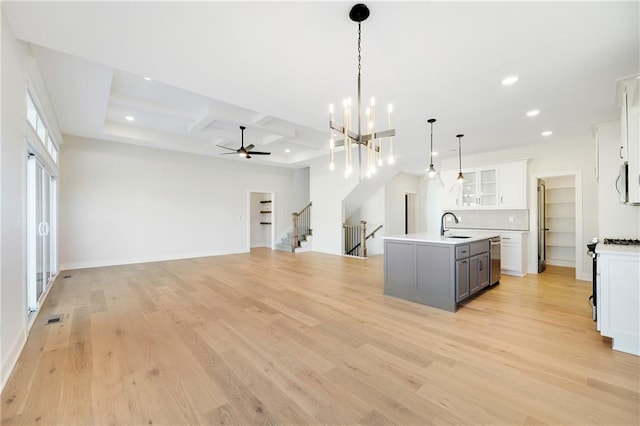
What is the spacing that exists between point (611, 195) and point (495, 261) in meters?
1.88

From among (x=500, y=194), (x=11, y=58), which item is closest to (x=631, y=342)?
(x=500, y=194)

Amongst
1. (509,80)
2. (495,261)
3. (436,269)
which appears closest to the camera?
(509,80)

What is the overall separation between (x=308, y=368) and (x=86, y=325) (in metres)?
2.75

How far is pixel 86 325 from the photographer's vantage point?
3133mm

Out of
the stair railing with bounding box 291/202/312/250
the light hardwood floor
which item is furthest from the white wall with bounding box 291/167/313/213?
the light hardwood floor

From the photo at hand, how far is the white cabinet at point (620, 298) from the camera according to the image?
2504 mm

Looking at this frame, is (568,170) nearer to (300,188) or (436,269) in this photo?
(436,269)

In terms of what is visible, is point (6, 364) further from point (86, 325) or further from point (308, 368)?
point (308, 368)

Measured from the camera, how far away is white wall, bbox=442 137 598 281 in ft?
17.0

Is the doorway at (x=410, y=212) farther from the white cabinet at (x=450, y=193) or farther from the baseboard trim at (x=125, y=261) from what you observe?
the baseboard trim at (x=125, y=261)

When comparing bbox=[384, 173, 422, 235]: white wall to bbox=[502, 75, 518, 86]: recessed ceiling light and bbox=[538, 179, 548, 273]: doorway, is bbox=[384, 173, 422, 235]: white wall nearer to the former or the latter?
bbox=[538, 179, 548, 273]: doorway

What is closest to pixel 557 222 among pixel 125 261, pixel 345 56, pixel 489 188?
pixel 489 188

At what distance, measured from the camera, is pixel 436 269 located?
370cm

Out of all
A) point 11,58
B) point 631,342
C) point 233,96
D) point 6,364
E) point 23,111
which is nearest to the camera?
point 6,364
